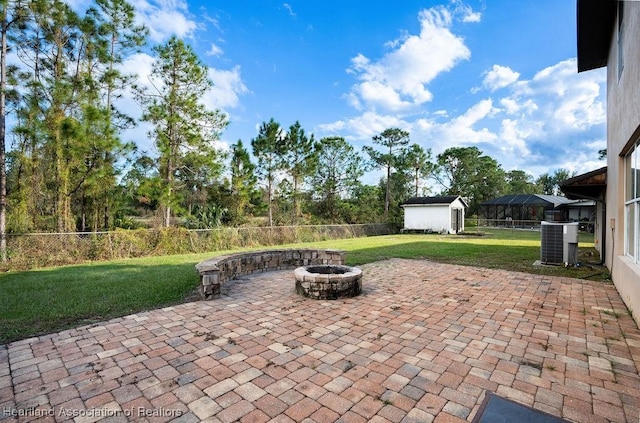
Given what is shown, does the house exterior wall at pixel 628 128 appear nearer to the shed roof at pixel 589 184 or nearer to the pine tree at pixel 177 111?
the shed roof at pixel 589 184

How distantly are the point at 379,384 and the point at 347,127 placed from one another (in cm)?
2371

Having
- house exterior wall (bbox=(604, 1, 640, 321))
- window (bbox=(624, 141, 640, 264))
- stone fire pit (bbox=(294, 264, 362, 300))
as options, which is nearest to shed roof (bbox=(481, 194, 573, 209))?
house exterior wall (bbox=(604, 1, 640, 321))

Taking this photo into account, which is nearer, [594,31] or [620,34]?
[620,34]

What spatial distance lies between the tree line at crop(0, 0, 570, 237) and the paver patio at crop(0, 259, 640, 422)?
7.85 metres

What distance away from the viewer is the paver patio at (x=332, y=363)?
2.03 m

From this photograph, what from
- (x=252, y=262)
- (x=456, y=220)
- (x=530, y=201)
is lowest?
(x=252, y=262)

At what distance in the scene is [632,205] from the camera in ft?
14.2

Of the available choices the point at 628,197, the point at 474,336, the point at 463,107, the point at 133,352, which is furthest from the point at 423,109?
the point at 133,352

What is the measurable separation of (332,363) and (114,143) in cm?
1020

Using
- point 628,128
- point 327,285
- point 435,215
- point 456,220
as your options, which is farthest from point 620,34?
point 456,220

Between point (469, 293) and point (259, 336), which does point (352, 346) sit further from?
point (469, 293)

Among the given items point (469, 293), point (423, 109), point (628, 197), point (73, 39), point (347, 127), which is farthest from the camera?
point (347, 127)

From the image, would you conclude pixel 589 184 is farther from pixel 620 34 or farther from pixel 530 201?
pixel 530 201

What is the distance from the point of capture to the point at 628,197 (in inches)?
181
